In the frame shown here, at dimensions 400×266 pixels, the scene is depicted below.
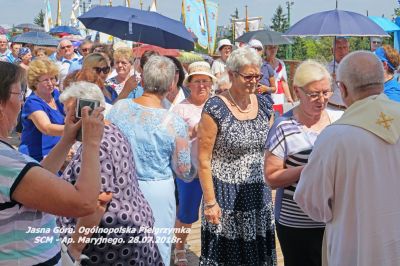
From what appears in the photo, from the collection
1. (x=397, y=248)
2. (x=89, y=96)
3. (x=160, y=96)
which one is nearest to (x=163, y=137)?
(x=160, y=96)

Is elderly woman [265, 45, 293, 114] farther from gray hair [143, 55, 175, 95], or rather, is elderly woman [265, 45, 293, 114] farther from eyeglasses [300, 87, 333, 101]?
eyeglasses [300, 87, 333, 101]

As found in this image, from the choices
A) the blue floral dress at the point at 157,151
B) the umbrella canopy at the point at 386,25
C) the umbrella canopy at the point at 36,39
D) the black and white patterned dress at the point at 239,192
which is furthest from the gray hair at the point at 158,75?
the umbrella canopy at the point at 36,39

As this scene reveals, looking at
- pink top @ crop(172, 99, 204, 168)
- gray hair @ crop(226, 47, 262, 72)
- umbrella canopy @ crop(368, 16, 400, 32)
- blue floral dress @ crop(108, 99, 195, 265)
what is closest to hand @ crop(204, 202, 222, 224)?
blue floral dress @ crop(108, 99, 195, 265)

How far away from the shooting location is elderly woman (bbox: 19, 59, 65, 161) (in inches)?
165

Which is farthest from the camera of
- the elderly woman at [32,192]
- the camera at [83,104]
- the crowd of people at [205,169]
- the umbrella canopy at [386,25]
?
the umbrella canopy at [386,25]

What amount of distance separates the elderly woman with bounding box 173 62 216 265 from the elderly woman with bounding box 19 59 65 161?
114 cm

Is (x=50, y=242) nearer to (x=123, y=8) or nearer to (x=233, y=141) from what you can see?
(x=233, y=141)

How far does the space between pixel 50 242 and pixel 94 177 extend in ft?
1.17

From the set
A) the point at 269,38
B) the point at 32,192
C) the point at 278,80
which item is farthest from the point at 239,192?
the point at 269,38

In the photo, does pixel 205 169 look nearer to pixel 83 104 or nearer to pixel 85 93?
pixel 85 93

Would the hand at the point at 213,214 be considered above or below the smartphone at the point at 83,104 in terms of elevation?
below

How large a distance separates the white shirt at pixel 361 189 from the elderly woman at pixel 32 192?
103 centimetres

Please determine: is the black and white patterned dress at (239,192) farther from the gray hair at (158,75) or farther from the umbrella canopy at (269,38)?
the umbrella canopy at (269,38)

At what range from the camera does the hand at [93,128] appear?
1936mm
